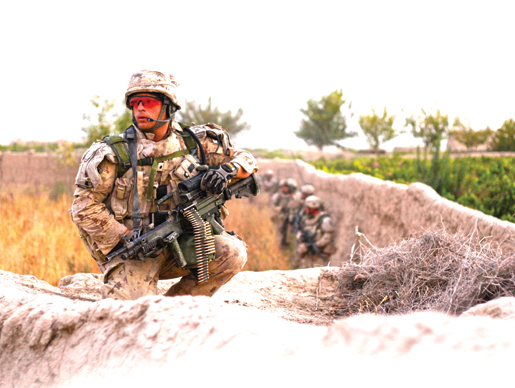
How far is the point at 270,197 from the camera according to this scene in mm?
15812

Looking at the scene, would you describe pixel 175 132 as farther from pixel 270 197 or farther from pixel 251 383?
pixel 270 197

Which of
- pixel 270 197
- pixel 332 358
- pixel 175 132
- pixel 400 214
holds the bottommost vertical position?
pixel 270 197

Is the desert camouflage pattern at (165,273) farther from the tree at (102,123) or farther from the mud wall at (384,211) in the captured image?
the tree at (102,123)

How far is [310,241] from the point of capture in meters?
9.67

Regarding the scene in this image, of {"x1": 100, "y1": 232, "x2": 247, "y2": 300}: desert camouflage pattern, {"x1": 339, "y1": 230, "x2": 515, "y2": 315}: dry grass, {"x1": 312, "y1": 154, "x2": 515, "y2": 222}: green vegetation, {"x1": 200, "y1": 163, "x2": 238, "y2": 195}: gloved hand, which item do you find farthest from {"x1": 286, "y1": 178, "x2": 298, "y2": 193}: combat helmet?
{"x1": 200, "y1": 163, "x2": 238, "y2": 195}: gloved hand

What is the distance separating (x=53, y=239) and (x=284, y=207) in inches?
261

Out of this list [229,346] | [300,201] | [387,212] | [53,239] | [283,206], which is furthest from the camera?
[283,206]

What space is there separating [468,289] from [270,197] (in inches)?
504

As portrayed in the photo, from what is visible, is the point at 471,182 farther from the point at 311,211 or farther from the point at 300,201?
the point at 300,201

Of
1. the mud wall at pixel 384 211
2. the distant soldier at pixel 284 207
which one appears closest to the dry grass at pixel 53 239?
the distant soldier at pixel 284 207

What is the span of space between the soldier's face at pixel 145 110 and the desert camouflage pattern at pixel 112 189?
0.26 feet

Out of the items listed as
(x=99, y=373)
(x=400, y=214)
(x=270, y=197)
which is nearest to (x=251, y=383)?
(x=99, y=373)

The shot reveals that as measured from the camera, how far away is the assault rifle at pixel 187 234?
10.6 feet

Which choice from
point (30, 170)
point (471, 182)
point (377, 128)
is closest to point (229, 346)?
point (471, 182)
